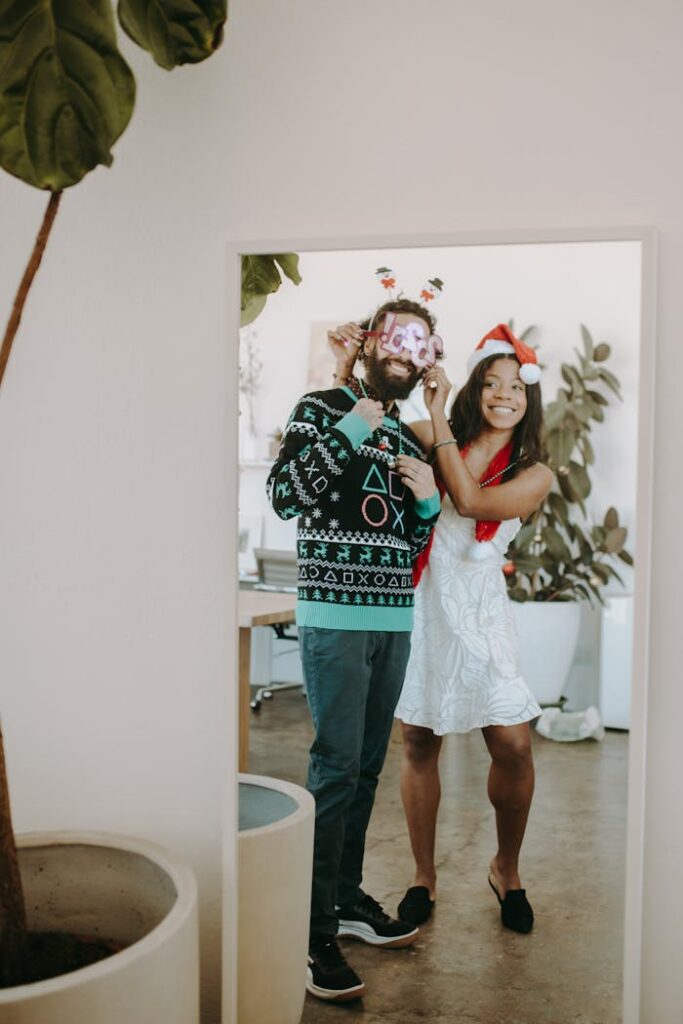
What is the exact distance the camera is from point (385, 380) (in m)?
1.57

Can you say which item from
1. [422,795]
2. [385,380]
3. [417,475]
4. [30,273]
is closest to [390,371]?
[385,380]

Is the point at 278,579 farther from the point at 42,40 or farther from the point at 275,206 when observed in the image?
the point at 42,40

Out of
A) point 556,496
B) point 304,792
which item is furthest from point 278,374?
point 304,792

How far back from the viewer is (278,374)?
1.58 metres

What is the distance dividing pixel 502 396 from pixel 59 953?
1.06 metres

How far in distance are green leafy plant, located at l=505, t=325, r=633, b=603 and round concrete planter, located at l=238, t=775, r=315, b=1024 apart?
20.4 inches

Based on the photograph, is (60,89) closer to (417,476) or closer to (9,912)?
(417,476)

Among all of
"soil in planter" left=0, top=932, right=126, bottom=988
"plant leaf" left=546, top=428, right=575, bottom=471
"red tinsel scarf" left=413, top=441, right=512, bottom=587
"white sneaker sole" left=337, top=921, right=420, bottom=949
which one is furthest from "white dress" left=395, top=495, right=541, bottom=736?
"soil in planter" left=0, top=932, right=126, bottom=988

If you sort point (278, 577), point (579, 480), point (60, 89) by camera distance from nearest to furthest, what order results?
point (60, 89) < point (579, 480) < point (278, 577)

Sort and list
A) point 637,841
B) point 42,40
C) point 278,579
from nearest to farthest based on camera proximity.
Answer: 1. point 42,40
2. point 637,841
3. point 278,579

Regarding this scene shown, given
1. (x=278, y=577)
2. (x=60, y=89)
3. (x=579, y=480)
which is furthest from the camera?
(x=278, y=577)

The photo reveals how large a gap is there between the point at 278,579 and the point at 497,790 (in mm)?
476

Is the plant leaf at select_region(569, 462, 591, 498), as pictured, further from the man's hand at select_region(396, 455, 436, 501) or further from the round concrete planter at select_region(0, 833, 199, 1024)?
the round concrete planter at select_region(0, 833, 199, 1024)

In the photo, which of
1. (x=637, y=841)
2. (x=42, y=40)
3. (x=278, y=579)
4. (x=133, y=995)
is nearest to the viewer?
(x=133, y=995)
